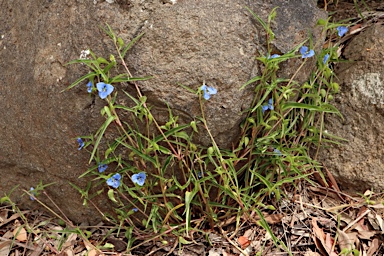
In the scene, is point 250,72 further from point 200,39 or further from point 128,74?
point 128,74

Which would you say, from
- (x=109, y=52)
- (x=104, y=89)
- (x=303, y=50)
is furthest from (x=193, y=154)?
(x=303, y=50)

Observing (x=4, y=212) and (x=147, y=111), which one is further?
(x=4, y=212)

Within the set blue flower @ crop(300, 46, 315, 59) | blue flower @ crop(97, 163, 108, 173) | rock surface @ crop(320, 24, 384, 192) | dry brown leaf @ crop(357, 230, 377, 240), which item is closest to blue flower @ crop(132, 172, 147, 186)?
blue flower @ crop(97, 163, 108, 173)

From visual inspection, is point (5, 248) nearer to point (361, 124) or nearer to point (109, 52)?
point (109, 52)

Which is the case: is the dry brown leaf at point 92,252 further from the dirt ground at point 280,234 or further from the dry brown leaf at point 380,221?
the dry brown leaf at point 380,221

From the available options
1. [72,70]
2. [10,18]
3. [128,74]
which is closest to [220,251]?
[128,74]

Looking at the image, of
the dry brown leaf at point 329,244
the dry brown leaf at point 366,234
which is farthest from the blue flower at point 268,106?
the dry brown leaf at point 366,234

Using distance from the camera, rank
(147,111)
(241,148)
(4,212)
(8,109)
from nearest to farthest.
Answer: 1. (147,111)
2. (241,148)
3. (8,109)
4. (4,212)
